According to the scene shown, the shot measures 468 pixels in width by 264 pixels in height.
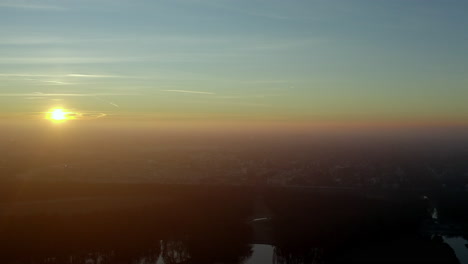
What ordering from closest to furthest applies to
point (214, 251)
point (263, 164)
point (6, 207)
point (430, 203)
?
point (214, 251)
point (6, 207)
point (430, 203)
point (263, 164)

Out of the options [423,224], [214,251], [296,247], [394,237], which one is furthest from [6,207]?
[423,224]

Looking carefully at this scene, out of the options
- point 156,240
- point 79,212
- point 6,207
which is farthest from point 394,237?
point 6,207

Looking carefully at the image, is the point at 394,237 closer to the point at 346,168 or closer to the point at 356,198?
the point at 356,198

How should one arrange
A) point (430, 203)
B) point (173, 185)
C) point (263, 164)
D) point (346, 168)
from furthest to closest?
point (263, 164)
point (346, 168)
point (173, 185)
point (430, 203)

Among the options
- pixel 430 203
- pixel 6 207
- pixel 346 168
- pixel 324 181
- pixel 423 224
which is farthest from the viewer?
pixel 346 168

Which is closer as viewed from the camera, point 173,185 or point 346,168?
point 173,185

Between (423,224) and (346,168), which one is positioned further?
(346,168)

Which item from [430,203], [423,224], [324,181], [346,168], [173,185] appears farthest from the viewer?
[346,168]

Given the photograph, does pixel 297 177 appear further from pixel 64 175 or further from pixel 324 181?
pixel 64 175

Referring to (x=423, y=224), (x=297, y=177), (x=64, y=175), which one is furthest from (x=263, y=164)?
(x=423, y=224)
